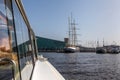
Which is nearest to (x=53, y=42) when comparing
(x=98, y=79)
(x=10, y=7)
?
(x=98, y=79)

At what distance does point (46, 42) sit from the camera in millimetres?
118000

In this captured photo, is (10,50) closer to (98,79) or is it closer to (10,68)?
(10,68)

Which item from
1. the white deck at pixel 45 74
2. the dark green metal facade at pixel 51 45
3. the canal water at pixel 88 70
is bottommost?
the canal water at pixel 88 70

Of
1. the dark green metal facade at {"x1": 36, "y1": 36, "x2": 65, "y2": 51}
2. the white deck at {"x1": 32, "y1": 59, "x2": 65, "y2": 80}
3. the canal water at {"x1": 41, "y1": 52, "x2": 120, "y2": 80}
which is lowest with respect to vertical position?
the canal water at {"x1": 41, "y1": 52, "x2": 120, "y2": 80}

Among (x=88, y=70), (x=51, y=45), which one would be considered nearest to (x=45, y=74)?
(x=88, y=70)

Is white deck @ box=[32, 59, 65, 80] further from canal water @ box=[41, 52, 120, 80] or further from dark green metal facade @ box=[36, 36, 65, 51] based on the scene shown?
dark green metal facade @ box=[36, 36, 65, 51]

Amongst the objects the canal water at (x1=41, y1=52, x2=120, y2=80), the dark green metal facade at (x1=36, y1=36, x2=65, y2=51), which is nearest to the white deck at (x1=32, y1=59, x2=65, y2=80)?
the canal water at (x1=41, y1=52, x2=120, y2=80)

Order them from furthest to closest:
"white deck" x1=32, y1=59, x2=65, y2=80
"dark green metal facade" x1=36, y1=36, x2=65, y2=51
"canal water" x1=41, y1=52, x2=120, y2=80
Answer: "dark green metal facade" x1=36, y1=36, x2=65, y2=51 → "canal water" x1=41, y1=52, x2=120, y2=80 → "white deck" x1=32, y1=59, x2=65, y2=80

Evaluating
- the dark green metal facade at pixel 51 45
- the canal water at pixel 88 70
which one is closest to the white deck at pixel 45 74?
the canal water at pixel 88 70

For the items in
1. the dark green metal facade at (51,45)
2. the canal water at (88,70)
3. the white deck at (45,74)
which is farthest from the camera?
the dark green metal facade at (51,45)

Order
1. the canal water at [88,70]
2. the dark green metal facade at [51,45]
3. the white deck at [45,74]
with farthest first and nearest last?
the dark green metal facade at [51,45] < the canal water at [88,70] < the white deck at [45,74]

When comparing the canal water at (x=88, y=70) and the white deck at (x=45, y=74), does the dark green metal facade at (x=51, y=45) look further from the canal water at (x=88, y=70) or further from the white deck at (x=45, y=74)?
the white deck at (x=45, y=74)

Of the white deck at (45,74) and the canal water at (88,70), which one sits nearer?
the white deck at (45,74)

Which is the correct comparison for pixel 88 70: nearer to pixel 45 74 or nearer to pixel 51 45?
pixel 45 74
